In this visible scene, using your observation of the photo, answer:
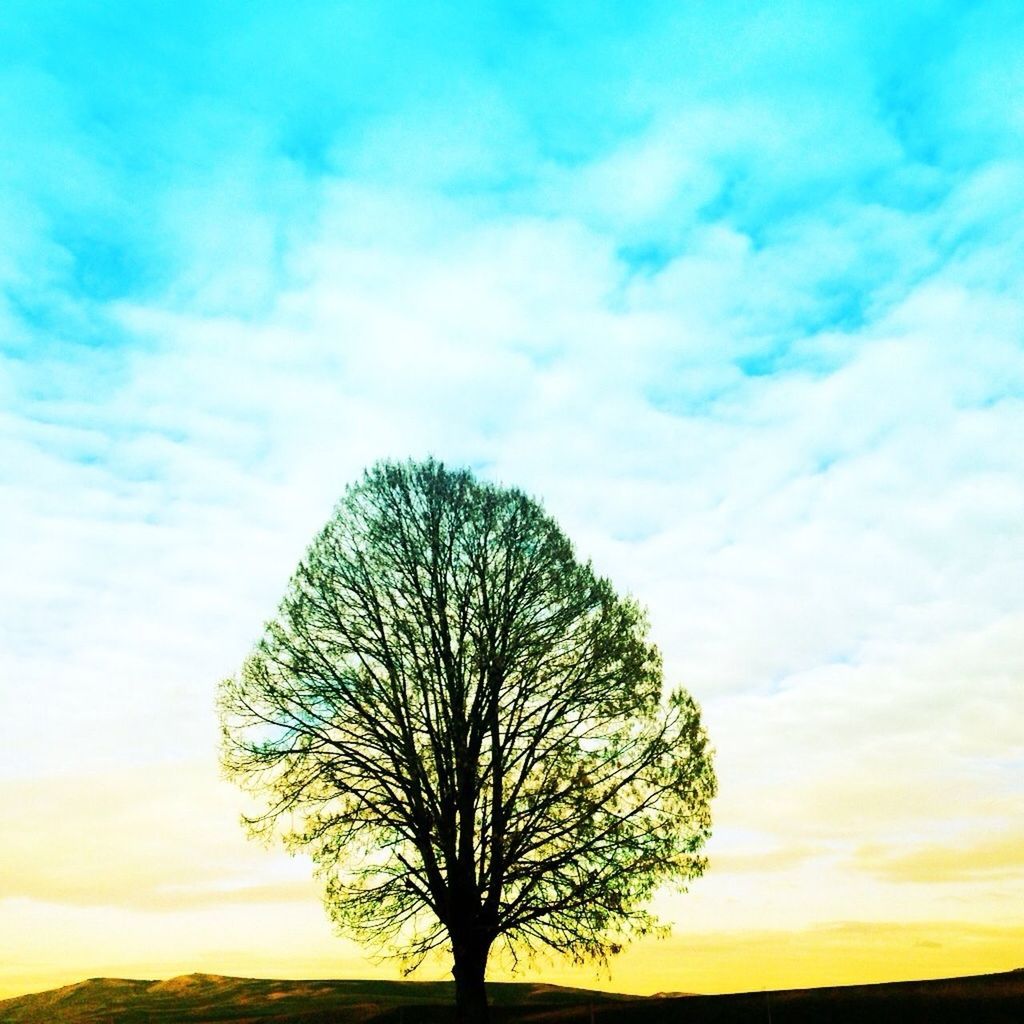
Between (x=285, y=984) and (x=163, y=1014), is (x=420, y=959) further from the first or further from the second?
(x=285, y=984)

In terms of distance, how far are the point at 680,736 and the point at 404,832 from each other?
6827 mm

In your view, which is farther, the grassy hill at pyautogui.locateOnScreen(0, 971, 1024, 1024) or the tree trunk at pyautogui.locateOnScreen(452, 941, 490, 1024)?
the tree trunk at pyautogui.locateOnScreen(452, 941, 490, 1024)

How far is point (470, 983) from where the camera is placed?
20.1 meters

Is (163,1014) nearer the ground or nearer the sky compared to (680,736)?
nearer the ground

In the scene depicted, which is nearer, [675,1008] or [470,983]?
[675,1008]

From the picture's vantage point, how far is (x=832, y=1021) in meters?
15.4

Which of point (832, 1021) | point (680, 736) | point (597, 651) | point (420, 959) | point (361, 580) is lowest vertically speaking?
point (832, 1021)

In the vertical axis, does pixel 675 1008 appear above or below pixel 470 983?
below

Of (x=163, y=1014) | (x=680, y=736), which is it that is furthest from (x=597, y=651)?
(x=163, y=1014)

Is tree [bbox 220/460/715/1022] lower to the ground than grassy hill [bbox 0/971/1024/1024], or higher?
higher

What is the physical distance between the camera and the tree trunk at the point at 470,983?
1988 centimetres

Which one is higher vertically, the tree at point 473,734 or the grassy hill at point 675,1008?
the tree at point 473,734

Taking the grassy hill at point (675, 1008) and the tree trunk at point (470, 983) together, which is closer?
the grassy hill at point (675, 1008)

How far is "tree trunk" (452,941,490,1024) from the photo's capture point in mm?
19875
